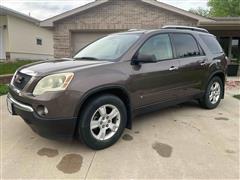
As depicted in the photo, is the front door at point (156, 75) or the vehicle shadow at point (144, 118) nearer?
the vehicle shadow at point (144, 118)

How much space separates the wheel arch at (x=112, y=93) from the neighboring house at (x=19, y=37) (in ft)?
44.8

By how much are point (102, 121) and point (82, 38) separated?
33.6 ft

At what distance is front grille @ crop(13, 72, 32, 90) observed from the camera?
11.0 ft

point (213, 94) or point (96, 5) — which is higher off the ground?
point (96, 5)

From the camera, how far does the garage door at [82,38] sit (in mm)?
12922

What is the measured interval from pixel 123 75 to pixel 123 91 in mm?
242

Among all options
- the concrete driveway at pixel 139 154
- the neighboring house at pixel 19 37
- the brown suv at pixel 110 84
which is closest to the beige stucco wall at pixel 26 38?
the neighboring house at pixel 19 37

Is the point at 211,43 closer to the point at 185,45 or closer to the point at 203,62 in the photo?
the point at 203,62

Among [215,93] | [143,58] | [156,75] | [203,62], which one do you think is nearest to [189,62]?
[203,62]

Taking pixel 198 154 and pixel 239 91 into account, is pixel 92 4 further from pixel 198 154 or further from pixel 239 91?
pixel 198 154

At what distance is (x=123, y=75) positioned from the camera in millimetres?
3605

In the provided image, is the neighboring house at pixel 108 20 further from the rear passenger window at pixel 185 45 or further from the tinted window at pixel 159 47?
the tinted window at pixel 159 47

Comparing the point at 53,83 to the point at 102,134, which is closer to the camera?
the point at 53,83

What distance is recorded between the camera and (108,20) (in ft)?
41.5
